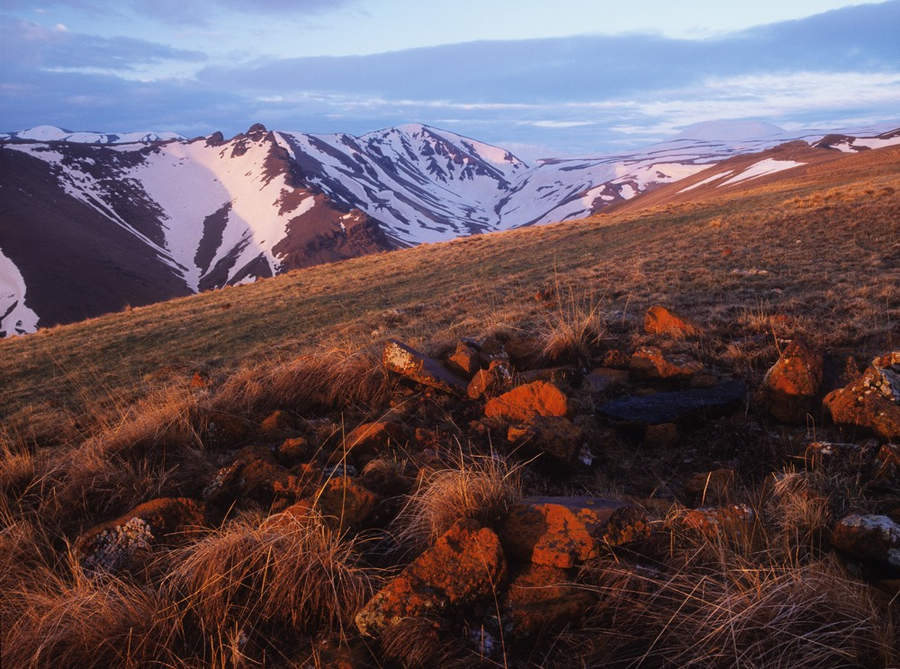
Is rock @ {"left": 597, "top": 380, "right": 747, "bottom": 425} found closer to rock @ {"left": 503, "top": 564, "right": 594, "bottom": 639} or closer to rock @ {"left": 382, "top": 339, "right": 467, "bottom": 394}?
rock @ {"left": 382, "top": 339, "right": 467, "bottom": 394}

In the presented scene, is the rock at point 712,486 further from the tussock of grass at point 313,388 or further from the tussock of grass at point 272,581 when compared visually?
the tussock of grass at point 313,388

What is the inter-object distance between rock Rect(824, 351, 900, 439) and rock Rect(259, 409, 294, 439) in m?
4.14

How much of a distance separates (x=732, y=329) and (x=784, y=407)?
8.88 ft

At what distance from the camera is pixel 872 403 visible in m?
3.46

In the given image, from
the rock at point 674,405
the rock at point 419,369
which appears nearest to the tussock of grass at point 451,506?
the rock at point 674,405

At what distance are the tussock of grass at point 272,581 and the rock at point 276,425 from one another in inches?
60.4

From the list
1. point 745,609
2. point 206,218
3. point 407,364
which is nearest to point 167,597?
point 745,609

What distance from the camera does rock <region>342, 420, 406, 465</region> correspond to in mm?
3578

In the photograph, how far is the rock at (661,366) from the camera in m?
4.68

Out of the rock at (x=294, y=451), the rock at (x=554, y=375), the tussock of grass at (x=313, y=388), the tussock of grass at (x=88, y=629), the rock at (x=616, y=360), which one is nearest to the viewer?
the tussock of grass at (x=88, y=629)

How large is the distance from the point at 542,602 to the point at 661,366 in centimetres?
317

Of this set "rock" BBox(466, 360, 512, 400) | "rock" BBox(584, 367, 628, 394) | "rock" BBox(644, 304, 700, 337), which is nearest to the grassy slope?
"rock" BBox(644, 304, 700, 337)

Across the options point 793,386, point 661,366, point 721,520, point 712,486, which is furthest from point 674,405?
point 721,520

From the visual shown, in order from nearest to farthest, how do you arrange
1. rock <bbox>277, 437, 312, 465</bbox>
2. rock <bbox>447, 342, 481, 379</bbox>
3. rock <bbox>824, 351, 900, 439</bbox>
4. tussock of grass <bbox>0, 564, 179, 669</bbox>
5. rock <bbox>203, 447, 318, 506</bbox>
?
tussock of grass <bbox>0, 564, 179, 669</bbox> < rock <bbox>203, 447, 318, 506</bbox> < rock <bbox>824, 351, 900, 439</bbox> < rock <bbox>277, 437, 312, 465</bbox> < rock <bbox>447, 342, 481, 379</bbox>
